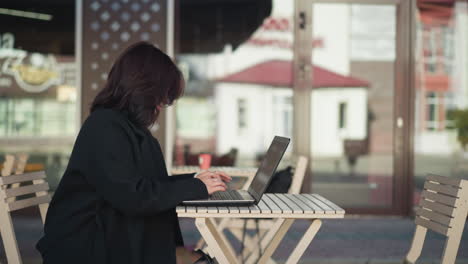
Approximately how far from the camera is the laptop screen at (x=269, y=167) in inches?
103

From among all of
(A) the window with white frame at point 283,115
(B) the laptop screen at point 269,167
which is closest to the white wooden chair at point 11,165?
(B) the laptop screen at point 269,167

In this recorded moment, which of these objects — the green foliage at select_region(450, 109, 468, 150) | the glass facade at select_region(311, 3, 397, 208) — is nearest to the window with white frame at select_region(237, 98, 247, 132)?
the glass facade at select_region(311, 3, 397, 208)

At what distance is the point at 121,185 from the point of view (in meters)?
2.20

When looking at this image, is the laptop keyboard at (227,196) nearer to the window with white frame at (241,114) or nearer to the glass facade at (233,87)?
the glass facade at (233,87)

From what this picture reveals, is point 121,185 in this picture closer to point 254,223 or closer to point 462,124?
point 254,223

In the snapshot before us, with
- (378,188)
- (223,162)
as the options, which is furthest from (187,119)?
(378,188)

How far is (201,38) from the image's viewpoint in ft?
25.6

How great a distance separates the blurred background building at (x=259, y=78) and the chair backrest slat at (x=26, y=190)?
12.1 ft

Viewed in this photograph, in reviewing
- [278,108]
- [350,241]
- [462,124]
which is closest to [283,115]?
[278,108]

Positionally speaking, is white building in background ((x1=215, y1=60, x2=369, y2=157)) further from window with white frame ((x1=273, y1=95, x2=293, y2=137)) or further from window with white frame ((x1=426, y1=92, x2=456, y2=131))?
window with white frame ((x1=426, y1=92, x2=456, y2=131))

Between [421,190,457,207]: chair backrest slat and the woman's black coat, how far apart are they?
118 cm

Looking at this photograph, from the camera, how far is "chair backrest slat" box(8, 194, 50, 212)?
2852 mm

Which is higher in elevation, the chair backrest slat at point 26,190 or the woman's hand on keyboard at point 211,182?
the woman's hand on keyboard at point 211,182

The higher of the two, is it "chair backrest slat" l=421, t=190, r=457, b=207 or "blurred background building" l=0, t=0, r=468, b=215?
"blurred background building" l=0, t=0, r=468, b=215
